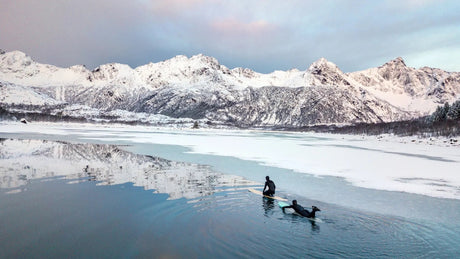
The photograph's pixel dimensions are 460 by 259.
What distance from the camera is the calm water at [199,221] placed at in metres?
11.1

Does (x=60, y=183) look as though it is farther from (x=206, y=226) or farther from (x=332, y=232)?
(x=332, y=232)

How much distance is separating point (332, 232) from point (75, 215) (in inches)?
463

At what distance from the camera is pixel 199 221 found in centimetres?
1411

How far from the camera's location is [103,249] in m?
10.7

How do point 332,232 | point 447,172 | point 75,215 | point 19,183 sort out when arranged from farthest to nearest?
point 447,172 → point 19,183 → point 75,215 → point 332,232

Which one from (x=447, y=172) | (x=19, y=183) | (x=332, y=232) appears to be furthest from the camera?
(x=447, y=172)

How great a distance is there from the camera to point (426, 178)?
84.9 feet

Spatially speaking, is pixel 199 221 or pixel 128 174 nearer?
pixel 199 221

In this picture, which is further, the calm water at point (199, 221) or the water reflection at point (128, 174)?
the water reflection at point (128, 174)

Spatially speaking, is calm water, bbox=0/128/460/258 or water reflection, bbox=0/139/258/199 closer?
calm water, bbox=0/128/460/258

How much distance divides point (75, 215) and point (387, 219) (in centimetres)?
1494

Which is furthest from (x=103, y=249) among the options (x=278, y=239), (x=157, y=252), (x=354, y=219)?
(x=354, y=219)

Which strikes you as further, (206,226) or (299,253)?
(206,226)

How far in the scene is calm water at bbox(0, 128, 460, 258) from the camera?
436 inches
